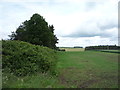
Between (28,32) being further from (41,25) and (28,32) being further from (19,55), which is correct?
(19,55)

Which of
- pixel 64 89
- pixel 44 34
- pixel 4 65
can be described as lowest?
pixel 64 89

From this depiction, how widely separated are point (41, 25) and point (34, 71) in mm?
27769

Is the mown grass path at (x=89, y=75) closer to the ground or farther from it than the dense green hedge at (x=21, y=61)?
closer to the ground

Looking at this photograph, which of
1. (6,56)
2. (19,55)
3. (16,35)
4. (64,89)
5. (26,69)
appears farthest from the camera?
(16,35)

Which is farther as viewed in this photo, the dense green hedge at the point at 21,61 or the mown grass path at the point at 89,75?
the dense green hedge at the point at 21,61

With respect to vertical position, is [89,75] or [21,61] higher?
[21,61]

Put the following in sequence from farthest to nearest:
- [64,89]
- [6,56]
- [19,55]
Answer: [19,55] → [6,56] → [64,89]

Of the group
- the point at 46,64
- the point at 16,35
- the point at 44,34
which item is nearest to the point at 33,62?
the point at 46,64

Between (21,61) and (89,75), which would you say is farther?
(21,61)

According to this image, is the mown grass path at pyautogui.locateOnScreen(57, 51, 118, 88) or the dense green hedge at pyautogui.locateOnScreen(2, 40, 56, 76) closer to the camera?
the mown grass path at pyautogui.locateOnScreen(57, 51, 118, 88)

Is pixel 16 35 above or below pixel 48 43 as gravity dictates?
above

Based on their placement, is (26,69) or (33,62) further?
(33,62)

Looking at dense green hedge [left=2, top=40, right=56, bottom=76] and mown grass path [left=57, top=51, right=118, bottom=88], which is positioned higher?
dense green hedge [left=2, top=40, right=56, bottom=76]

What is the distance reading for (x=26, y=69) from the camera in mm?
7906
